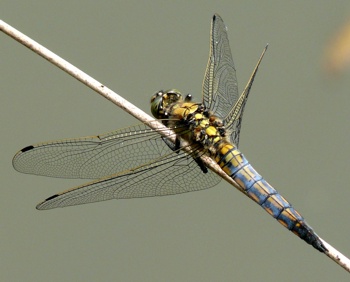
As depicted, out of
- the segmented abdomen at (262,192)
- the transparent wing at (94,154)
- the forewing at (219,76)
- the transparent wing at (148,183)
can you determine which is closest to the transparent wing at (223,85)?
the forewing at (219,76)

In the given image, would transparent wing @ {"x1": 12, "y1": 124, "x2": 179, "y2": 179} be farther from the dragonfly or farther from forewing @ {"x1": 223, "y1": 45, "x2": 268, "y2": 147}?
forewing @ {"x1": 223, "y1": 45, "x2": 268, "y2": 147}

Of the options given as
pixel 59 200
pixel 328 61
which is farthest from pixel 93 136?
pixel 328 61

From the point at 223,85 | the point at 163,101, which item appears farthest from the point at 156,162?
the point at 223,85

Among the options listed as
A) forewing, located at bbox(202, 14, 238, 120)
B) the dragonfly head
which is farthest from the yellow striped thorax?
forewing, located at bbox(202, 14, 238, 120)

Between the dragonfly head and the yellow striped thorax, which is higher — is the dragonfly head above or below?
above

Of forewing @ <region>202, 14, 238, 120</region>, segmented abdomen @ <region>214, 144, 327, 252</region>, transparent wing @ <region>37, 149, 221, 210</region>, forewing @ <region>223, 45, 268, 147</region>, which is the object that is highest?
forewing @ <region>202, 14, 238, 120</region>

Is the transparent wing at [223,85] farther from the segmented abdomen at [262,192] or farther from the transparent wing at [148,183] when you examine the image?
the transparent wing at [148,183]

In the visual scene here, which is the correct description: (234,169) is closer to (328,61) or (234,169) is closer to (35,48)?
(328,61)
